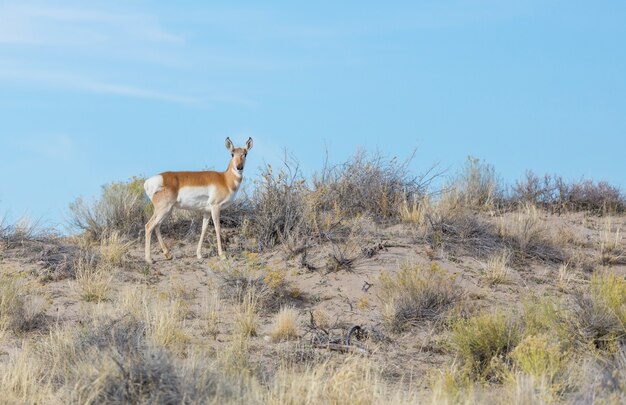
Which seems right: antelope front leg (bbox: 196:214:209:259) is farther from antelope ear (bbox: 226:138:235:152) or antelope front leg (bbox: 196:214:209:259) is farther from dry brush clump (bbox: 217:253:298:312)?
dry brush clump (bbox: 217:253:298:312)

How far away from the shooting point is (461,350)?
35.9ft

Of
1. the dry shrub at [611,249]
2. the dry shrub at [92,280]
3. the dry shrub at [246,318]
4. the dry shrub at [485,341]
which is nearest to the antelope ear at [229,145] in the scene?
the dry shrub at [92,280]

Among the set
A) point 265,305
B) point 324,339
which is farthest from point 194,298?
point 324,339

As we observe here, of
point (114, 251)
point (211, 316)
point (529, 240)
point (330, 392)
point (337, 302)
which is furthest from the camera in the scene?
point (529, 240)

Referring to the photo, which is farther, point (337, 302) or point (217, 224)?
point (217, 224)

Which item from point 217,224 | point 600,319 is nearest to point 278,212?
point 217,224

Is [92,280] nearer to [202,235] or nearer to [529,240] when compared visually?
[202,235]

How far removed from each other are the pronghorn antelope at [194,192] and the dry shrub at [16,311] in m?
3.95

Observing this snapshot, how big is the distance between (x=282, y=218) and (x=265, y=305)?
3.70 metres

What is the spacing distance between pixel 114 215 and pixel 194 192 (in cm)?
261

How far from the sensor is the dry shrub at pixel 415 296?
42.5 ft

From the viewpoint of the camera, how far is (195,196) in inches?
681

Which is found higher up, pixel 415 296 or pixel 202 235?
pixel 202 235

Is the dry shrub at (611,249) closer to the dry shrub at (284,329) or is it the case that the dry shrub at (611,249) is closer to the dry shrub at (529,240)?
the dry shrub at (529,240)
